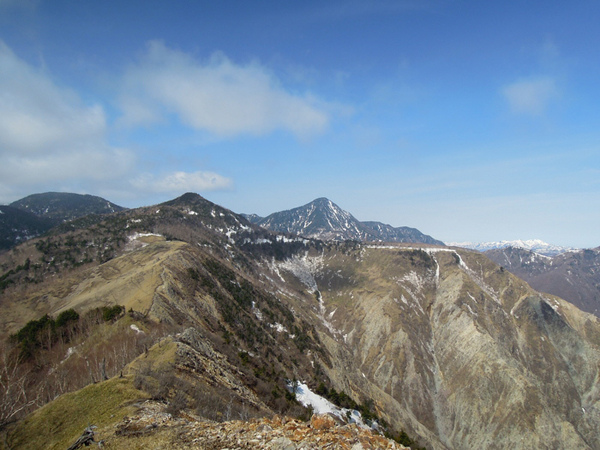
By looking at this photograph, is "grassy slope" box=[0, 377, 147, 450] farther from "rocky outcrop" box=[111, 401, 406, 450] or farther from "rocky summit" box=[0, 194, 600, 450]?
"rocky outcrop" box=[111, 401, 406, 450]

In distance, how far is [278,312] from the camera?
122 meters

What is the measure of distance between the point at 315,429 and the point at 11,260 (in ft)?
610

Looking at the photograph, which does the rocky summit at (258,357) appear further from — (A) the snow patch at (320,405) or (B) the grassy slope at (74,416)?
(A) the snow patch at (320,405)

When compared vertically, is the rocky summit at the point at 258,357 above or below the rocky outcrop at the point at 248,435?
below

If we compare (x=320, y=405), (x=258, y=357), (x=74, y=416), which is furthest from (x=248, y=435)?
→ (x=258, y=357)

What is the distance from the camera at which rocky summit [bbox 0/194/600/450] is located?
21641mm

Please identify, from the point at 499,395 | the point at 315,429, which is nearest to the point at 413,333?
the point at 499,395

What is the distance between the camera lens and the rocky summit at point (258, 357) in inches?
852

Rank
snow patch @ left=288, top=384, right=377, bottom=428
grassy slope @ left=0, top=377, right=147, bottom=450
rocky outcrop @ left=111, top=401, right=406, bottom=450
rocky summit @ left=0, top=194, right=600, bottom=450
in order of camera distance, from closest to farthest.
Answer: rocky outcrop @ left=111, top=401, right=406, bottom=450 → grassy slope @ left=0, top=377, right=147, bottom=450 → rocky summit @ left=0, top=194, right=600, bottom=450 → snow patch @ left=288, top=384, right=377, bottom=428

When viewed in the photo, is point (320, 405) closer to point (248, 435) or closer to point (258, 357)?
point (258, 357)

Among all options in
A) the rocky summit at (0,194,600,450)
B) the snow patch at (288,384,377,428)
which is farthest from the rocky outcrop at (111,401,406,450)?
the snow patch at (288,384,377,428)

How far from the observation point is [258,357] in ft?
228

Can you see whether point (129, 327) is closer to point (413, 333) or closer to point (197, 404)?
point (197, 404)

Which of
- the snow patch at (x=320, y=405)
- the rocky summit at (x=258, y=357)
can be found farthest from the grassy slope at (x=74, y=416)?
the snow patch at (x=320, y=405)
